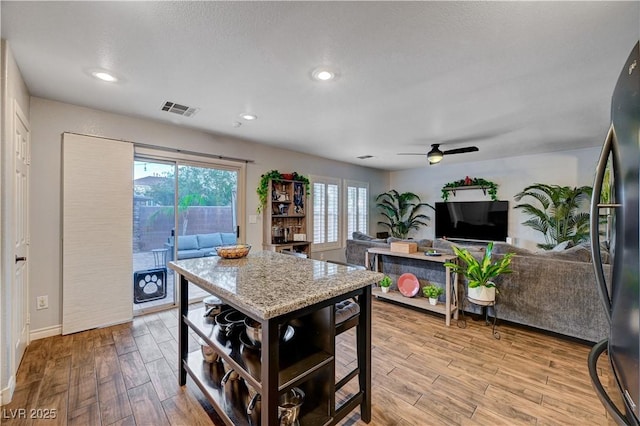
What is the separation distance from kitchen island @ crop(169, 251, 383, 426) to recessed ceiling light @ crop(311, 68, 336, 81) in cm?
153

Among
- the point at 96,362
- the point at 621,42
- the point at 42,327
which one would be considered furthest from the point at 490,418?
the point at 42,327

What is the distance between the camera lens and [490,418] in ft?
5.59

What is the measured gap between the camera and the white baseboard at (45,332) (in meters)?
2.67

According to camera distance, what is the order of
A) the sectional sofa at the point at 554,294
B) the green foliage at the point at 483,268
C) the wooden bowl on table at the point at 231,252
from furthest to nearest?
the green foliage at the point at 483,268
the sectional sofa at the point at 554,294
the wooden bowl on table at the point at 231,252

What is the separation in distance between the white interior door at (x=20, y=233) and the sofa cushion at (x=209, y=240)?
67.8 inches

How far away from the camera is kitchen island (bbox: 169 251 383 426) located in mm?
1175

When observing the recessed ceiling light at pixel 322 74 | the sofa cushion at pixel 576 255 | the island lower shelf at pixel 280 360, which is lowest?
the island lower shelf at pixel 280 360

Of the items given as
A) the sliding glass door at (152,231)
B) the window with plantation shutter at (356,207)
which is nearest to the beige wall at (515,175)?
the window with plantation shutter at (356,207)

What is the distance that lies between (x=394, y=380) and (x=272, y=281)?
1.36m

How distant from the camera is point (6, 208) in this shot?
71.1 inches

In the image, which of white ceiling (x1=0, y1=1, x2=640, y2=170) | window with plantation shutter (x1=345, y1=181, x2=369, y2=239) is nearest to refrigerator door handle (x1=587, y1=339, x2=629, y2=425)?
white ceiling (x1=0, y1=1, x2=640, y2=170)

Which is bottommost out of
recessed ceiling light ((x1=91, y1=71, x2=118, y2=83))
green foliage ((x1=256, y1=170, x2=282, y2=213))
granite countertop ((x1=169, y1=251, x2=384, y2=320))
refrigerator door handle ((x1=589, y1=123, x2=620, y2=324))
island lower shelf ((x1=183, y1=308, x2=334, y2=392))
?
island lower shelf ((x1=183, y1=308, x2=334, y2=392))

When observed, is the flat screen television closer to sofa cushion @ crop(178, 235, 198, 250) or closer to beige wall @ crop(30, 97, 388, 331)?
sofa cushion @ crop(178, 235, 198, 250)

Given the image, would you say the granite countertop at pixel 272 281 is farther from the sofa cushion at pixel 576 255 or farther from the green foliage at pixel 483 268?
the sofa cushion at pixel 576 255
